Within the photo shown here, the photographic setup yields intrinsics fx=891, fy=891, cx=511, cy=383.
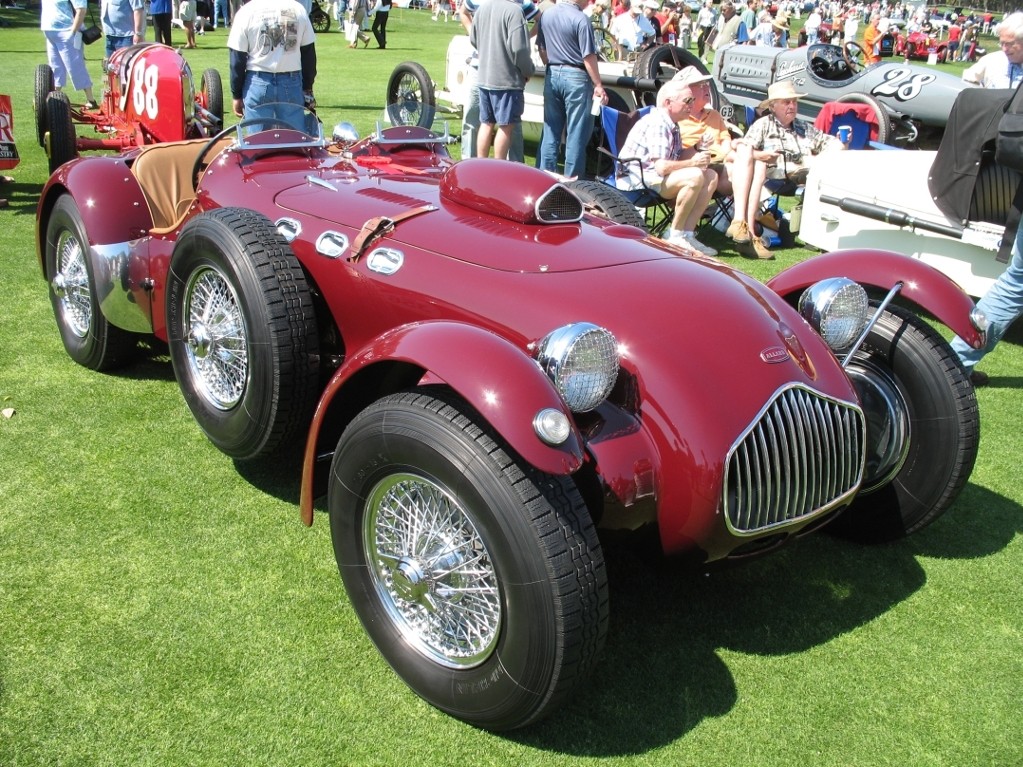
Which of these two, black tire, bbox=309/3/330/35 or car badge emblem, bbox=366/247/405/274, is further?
black tire, bbox=309/3/330/35

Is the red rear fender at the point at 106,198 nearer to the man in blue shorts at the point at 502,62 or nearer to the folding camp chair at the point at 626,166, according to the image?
the folding camp chair at the point at 626,166

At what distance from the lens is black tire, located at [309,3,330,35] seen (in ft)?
83.7

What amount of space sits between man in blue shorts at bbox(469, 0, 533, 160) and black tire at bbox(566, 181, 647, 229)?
4.04 m

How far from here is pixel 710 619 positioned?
285 cm

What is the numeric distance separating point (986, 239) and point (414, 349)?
15.2 feet

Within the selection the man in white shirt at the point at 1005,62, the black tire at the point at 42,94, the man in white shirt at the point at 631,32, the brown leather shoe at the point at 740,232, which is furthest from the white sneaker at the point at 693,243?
the man in white shirt at the point at 631,32

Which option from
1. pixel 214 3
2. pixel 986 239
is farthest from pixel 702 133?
pixel 214 3

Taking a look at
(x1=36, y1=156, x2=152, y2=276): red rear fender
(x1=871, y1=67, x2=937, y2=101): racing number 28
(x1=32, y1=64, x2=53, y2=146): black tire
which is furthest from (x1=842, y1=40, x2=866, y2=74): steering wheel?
(x1=36, y1=156, x2=152, y2=276): red rear fender

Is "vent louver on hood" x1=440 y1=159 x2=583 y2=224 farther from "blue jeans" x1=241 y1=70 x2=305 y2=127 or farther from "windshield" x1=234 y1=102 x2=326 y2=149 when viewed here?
"blue jeans" x1=241 y1=70 x2=305 y2=127

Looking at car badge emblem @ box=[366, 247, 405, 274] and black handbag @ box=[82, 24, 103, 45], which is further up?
black handbag @ box=[82, 24, 103, 45]

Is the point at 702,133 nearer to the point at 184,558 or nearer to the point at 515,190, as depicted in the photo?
the point at 515,190

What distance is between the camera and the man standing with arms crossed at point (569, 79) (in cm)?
767

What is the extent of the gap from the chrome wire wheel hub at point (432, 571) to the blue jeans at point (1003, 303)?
3322 mm

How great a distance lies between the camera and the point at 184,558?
306cm
